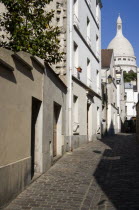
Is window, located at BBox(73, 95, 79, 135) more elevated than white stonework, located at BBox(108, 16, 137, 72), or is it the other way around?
white stonework, located at BBox(108, 16, 137, 72)

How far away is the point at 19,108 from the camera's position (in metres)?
6.23

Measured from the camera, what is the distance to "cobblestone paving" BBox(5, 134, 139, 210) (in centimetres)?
545

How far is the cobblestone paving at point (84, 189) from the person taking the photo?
5.45 meters

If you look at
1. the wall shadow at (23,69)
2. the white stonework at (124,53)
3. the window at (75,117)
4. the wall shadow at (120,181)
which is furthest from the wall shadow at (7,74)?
the white stonework at (124,53)

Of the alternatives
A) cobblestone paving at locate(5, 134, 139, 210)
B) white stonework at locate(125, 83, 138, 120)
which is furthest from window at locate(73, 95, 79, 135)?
white stonework at locate(125, 83, 138, 120)

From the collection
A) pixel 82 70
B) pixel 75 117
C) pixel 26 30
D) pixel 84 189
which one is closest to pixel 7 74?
pixel 26 30

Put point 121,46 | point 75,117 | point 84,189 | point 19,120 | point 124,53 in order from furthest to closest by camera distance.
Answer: point 121,46, point 124,53, point 75,117, point 84,189, point 19,120

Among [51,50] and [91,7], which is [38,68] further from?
[91,7]

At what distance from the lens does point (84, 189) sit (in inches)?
260

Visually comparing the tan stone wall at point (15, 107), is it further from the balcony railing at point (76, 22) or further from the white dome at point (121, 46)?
the white dome at point (121, 46)

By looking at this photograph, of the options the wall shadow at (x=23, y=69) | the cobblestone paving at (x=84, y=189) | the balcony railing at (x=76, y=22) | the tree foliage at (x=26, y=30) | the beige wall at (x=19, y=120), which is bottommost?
the cobblestone paving at (x=84, y=189)

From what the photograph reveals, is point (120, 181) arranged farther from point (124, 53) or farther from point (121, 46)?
point (121, 46)

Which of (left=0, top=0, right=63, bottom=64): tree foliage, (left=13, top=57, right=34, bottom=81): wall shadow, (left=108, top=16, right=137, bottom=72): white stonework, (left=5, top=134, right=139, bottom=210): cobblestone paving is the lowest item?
(left=5, top=134, right=139, bottom=210): cobblestone paving

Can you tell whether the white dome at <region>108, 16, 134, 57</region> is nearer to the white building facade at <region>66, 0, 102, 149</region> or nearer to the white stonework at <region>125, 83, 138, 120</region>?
the white stonework at <region>125, 83, 138, 120</region>
